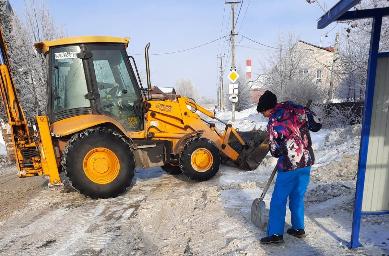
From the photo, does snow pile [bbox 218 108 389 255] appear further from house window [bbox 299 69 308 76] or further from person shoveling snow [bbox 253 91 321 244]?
house window [bbox 299 69 308 76]

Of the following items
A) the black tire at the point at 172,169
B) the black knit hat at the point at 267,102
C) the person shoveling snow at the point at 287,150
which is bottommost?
the black tire at the point at 172,169

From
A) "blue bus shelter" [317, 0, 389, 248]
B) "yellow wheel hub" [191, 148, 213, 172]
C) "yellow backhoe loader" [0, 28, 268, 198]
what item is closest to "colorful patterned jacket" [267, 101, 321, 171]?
"blue bus shelter" [317, 0, 389, 248]

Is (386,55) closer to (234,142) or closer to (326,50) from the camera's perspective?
(234,142)

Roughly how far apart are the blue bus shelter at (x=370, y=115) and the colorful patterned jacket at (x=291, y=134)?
0.54 metres

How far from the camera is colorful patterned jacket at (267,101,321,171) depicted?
386 cm

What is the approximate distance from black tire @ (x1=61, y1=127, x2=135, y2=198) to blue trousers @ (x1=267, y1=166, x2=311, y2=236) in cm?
303

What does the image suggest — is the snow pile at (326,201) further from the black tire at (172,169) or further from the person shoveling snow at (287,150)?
the black tire at (172,169)

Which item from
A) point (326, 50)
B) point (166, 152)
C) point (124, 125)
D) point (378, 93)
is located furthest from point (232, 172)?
point (326, 50)

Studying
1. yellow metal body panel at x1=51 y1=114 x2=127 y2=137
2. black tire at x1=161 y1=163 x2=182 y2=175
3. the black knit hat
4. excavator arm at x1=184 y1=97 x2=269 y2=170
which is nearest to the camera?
the black knit hat

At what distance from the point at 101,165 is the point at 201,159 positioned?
192 cm

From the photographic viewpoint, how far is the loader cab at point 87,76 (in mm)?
6438

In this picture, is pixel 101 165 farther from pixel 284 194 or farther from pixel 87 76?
pixel 284 194

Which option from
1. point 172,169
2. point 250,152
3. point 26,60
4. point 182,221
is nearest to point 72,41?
point 172,169

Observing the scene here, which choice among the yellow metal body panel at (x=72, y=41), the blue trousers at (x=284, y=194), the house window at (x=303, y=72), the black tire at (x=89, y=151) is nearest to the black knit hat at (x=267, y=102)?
the blue trousers at (x=284, y=194)
